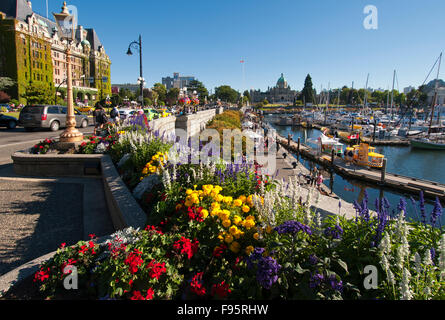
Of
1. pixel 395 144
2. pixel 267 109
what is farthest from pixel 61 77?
pixel 267 109

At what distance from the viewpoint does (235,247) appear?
348 centimetres

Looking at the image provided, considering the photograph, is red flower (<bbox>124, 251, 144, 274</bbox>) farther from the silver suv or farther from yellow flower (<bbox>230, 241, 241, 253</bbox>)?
the silver suv

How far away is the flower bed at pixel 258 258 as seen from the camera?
2.58 m

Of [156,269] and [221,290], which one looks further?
[156,269]

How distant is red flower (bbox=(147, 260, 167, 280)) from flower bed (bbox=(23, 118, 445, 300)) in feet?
0.04

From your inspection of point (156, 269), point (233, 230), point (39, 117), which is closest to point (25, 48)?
point (39, 117)

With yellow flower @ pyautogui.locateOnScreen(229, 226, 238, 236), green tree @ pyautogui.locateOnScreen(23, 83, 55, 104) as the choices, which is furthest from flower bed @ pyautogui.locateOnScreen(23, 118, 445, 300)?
green tree @ pyautogui.locateOnScreen(23, 83, 55, 104)

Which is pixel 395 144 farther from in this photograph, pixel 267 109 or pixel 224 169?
pixel 267 109

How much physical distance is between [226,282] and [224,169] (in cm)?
306

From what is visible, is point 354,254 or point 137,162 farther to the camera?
point 137,162

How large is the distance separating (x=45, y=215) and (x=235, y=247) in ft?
16.3

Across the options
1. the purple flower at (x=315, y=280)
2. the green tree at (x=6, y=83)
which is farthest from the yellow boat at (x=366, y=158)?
the green tree at (x=6, y=83)

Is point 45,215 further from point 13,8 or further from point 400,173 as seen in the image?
point 13,8

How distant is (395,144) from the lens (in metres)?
54.5
